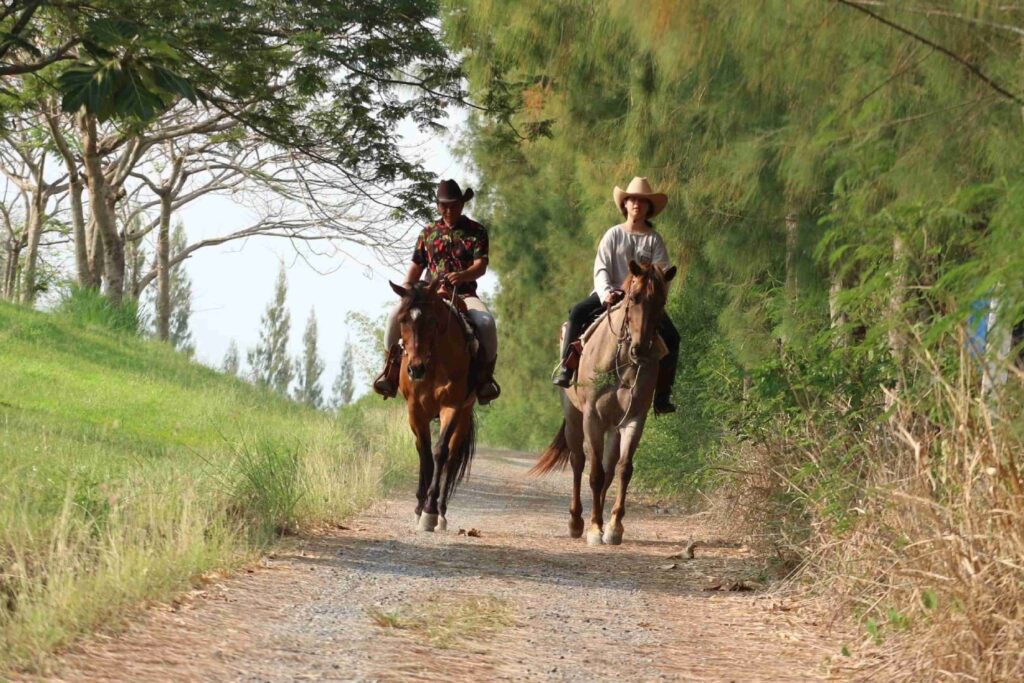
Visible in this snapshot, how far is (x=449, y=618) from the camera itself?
652 centimetres

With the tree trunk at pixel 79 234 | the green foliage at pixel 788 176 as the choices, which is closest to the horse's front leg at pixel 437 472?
the green foliage at pixel 788 176

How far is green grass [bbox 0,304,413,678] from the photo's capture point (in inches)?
234

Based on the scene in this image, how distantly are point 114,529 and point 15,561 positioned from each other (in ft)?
2.63

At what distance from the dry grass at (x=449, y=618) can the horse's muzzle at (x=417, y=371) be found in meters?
3.24

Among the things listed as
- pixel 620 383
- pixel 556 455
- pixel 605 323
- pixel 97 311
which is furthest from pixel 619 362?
pixel 97 311

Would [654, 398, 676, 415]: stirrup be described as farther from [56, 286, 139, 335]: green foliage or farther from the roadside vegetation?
[56, 286, 139, 335]: green foliage

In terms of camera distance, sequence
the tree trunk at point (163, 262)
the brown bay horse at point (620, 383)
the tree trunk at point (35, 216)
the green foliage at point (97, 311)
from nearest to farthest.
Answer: the brown bay horse at point (620, 383) < the green foliage at point (97, 311) < the tree trunk at point (35, 216) < the tree trunk at point (163, 262)

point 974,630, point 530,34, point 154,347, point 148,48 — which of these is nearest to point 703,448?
point 530,34

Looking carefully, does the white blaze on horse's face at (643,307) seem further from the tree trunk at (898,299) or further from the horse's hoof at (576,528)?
the tree trunk at (898,299)

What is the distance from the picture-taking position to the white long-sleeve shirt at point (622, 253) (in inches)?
426

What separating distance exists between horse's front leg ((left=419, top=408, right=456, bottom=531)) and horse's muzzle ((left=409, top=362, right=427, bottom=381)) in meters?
0.75

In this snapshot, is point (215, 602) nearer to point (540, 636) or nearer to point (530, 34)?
point (540, 636)

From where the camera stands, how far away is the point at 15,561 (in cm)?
675

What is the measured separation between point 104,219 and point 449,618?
2697cm
